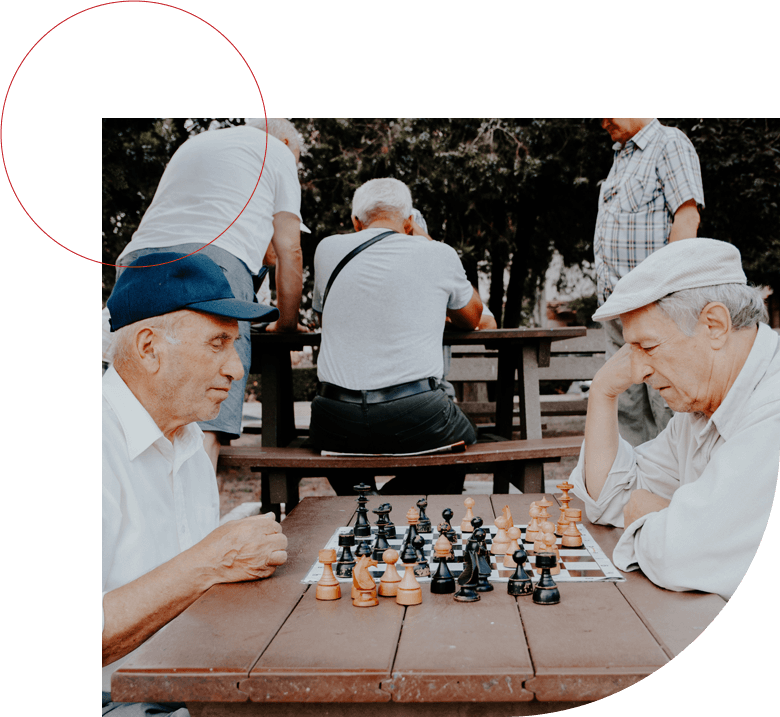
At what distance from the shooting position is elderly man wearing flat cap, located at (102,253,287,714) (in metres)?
1.78

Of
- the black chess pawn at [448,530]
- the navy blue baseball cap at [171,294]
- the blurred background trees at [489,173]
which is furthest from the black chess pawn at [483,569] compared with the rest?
the blurred background trees at [489,173]

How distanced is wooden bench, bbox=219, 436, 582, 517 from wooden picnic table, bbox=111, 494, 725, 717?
2.17m

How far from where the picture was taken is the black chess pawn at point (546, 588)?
1.57 meters

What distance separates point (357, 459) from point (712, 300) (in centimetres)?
233

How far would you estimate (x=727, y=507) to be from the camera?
63.7 inches

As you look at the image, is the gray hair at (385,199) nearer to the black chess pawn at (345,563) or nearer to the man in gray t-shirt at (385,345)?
the man in gray t-shirt at (385,345)

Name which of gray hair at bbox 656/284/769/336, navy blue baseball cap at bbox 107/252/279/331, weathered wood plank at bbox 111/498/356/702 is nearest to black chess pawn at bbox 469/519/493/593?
weathered wood plank at bbox 111/498/356/702

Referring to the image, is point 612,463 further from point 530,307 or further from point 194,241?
point 530,307

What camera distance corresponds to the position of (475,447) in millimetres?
4066

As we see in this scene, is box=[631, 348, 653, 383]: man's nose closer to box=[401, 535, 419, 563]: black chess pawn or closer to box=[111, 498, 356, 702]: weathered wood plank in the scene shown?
box=[401, 535, 419, 563]: black chess pawn

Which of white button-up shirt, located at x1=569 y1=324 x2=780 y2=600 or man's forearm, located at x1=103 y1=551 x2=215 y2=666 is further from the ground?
white button-up shirt, located at x1=569 y1=324 x2=780 y2=600

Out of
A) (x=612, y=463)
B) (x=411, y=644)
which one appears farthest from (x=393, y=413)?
(x=411, y=644)

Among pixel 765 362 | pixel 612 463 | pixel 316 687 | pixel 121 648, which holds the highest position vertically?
pixel 765 362

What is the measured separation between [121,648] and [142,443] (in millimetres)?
540
